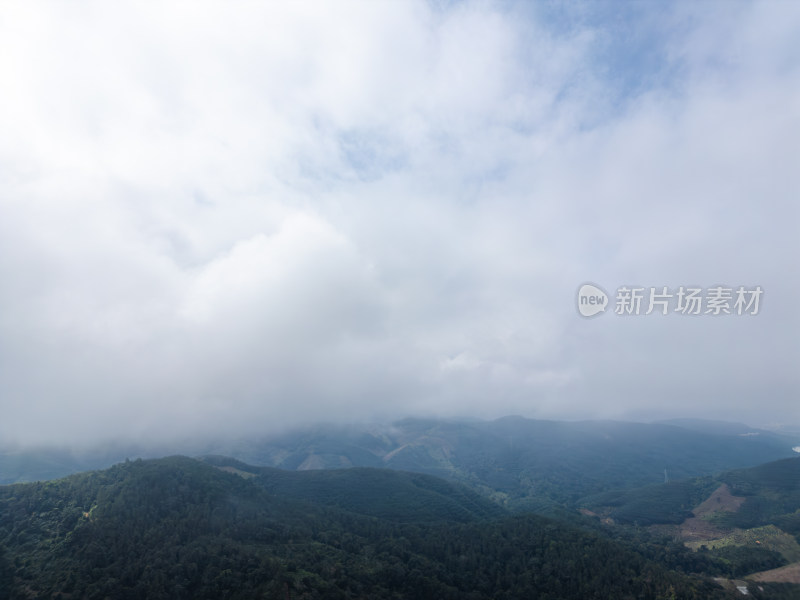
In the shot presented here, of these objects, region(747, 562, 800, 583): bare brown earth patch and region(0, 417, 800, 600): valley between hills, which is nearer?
region(0, 417, 800, 600): valley between hills

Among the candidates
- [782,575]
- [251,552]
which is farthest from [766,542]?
[251,552]

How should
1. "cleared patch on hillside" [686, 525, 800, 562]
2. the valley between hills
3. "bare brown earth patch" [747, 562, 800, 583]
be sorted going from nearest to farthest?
the valley between hills
"bare brown earth patch" [747, 562, 800, 583]
"cleared patch on hillside" [686, 525, 800, 562]

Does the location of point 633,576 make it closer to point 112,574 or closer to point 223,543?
point 223,543

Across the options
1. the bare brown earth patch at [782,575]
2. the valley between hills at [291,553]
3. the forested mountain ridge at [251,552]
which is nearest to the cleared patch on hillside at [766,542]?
the valley between hills at [291,553]

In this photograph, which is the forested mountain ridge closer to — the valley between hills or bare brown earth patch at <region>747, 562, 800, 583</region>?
the valley between hills

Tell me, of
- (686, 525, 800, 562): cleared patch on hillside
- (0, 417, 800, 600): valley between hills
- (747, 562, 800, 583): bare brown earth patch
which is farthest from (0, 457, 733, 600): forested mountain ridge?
(686, 525, 800, 562): cleared patch on hillside

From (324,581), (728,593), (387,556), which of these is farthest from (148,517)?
(728,593)

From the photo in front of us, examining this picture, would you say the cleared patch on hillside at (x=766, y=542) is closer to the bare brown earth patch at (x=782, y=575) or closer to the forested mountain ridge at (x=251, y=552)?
the bare brown earth patch at (x=782, y=575)
